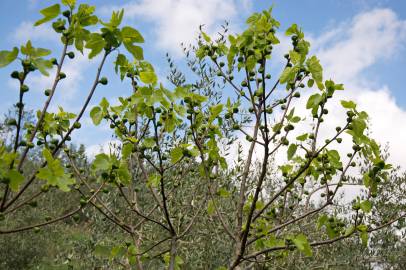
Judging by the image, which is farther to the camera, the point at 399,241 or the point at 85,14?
the point at 399,241

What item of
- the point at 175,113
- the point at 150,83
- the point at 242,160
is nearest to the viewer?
the point at 150,83

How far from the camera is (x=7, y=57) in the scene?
9.93 feet

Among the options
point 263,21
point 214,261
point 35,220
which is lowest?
point 214,261

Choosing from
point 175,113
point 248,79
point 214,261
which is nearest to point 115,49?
point 175,113

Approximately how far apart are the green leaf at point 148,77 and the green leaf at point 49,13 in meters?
0.86

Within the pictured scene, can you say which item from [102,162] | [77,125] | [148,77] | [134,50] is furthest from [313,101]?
[77,125]

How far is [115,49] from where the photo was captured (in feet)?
11.2

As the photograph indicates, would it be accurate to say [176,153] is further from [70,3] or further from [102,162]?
[70,3]

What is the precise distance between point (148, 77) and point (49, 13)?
97 centimetres

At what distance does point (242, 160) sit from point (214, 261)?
278 cm

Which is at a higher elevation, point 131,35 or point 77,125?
Result: point 131,35

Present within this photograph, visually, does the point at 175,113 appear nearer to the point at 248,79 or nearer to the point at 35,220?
the point at 248,79

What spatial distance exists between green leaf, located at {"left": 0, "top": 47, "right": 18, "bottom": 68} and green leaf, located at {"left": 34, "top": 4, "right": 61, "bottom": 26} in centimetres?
30

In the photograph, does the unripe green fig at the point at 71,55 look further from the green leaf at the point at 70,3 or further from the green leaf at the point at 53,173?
the green leaf at the point at 53,173
